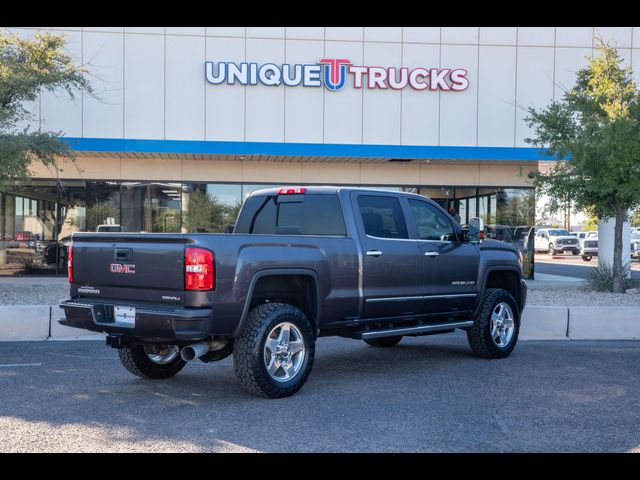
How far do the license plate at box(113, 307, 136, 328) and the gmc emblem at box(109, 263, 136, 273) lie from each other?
0.34 meters

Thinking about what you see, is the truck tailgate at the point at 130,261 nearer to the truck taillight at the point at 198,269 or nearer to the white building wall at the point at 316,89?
the truck taillight at the point at 198,269

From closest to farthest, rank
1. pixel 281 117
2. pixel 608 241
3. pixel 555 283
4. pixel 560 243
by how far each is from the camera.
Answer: pixel 555 283 < pixel 608 241 < pixel 281 117 < pixel 560 243

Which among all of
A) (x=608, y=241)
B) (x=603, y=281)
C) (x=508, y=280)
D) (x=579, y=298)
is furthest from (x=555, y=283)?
(x=508, y=280)

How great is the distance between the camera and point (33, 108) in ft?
63.2

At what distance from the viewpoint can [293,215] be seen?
7.92m

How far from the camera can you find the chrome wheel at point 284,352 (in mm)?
6598

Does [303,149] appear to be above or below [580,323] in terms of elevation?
above

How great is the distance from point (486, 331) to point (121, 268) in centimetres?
454

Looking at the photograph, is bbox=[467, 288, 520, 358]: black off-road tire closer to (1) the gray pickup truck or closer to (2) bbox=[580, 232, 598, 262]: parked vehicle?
(1) the gray pickup truck

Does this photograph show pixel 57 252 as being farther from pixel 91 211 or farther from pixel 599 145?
pixel 599 145

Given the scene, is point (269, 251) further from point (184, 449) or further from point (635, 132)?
point (635, 132)

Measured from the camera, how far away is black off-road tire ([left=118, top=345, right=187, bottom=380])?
734 centimetres

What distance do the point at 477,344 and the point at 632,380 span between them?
184 cm
